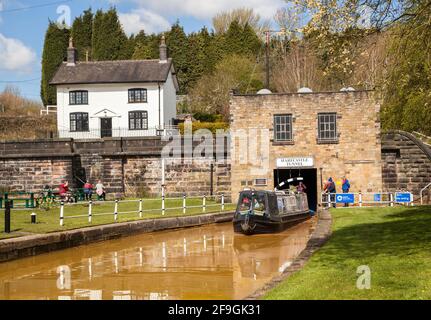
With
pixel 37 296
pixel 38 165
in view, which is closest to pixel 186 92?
pixel 38 165

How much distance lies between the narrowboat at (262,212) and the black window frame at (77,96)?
2717 cm

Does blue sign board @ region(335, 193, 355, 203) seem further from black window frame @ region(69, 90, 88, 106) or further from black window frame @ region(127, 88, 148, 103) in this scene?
black window frame @ region(69, 90, 88, 106)

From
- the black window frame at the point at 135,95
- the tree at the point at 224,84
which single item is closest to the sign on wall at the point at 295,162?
the black window frame at the point at 135,95

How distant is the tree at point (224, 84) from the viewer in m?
55.3

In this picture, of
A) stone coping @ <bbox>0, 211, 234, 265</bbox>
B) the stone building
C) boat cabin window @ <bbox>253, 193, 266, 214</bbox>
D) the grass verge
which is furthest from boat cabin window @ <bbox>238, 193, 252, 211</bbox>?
the stone building

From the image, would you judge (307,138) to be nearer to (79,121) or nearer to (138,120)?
(138,120)

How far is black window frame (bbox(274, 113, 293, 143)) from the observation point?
3198cm

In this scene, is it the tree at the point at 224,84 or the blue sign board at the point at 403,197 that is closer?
the blue sign board at the point at 403,197

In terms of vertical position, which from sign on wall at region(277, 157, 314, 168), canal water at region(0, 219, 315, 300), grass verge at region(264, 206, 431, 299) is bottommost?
canal water at region(0, 219, 315, 300)

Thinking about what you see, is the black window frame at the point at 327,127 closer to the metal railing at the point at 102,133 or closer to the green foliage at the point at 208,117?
the metal railing at the point at 102,133

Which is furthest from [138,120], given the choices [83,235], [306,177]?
[83,235]

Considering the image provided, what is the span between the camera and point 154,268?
566 inches

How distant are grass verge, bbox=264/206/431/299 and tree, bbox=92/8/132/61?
54911 millimetres
